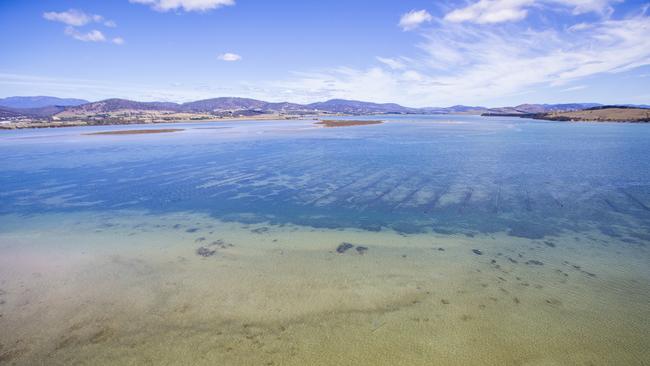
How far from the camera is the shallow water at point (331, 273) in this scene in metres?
7.27

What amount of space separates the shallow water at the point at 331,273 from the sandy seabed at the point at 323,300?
0.15 feet

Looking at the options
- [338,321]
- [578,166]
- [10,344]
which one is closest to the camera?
[10,344]

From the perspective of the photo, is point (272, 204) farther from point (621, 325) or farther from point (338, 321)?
point (621, 325)

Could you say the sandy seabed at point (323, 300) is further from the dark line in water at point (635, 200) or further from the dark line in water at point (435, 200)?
the dark line in water at point (635, 200)

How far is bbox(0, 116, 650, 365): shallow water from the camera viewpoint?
7.27 m

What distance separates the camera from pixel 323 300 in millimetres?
9031

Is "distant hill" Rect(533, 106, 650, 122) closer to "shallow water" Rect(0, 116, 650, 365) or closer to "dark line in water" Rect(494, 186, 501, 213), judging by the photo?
"shallow water" Rect(0, 116, 650, 365)

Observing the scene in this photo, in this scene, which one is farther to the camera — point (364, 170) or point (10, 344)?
point (364, 170)

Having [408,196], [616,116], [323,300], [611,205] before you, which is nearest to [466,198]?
[408,196]

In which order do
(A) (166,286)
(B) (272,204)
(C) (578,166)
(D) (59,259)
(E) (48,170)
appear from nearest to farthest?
(A) (166,286), (D) (59,259), (B) (272,204), (C) (578,166), (E) (48,170)

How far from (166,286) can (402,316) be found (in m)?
6.75

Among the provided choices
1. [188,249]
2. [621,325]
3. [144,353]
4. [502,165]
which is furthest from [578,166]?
[144,353]

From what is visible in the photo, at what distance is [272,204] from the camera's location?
1825 centimetres

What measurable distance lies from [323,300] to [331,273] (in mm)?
1524
